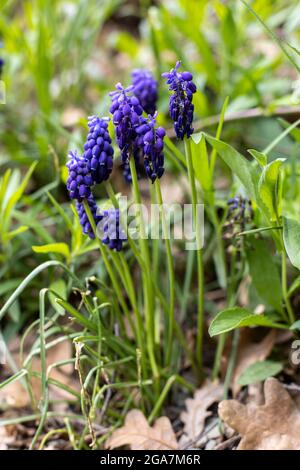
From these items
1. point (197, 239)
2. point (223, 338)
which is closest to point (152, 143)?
point (197, 239)

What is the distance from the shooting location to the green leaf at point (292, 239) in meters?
1.30

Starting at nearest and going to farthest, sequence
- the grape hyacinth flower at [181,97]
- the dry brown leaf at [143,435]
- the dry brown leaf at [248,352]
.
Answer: the grape hyacinth flower at [181,97] → the dry brown leaf at [143,435] → the dry brown leaf at [248,352]

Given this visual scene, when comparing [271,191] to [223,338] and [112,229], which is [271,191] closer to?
[112,229]

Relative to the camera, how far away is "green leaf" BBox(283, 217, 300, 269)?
1303 mm

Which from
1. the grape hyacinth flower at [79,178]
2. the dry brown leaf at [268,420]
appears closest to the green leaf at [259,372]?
the dry brown leaf at [268,420]

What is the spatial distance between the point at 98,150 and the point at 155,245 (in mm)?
497

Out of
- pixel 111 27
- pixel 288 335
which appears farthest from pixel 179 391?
pixel 111 27

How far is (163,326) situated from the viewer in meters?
1.85

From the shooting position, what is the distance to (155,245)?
1.74m

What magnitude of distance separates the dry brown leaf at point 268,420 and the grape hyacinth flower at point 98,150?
0.64m

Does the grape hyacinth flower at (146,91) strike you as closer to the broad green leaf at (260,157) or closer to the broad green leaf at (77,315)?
the broad green leaf at (260,157)

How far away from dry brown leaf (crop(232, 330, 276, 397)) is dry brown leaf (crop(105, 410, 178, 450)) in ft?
0.70

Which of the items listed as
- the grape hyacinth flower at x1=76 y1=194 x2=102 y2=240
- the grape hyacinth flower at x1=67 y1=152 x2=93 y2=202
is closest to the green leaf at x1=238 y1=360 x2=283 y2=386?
the grape hyacinth flower at x1=76 y1=194 x2=102 y2=240
